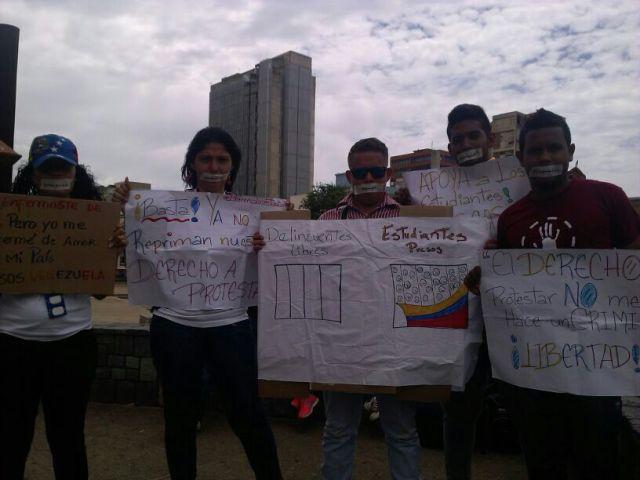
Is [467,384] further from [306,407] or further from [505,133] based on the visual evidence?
[505,133]

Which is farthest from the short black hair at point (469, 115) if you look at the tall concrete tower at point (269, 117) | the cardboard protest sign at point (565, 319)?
the tall concrete tower at point (269, 117)

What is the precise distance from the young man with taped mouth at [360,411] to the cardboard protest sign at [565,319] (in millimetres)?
530

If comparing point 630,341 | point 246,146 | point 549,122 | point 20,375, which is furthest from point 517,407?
point 246,146

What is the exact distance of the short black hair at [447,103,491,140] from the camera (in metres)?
2.93

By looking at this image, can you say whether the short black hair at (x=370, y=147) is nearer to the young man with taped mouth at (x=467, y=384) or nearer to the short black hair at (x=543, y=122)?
the young man with taped mouth at (x=467, y=384)

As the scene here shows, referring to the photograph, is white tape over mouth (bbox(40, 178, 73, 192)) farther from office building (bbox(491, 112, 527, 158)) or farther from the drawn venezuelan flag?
office building (bbox(491, 112, 527, 158))

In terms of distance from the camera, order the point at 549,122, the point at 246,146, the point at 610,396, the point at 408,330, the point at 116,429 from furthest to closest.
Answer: the point at 246,146, the point at 116,429, the point at 408,330, the point at 549,122, the point at 610,396

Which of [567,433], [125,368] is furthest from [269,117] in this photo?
[567,433]

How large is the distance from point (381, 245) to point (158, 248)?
122 centimetres

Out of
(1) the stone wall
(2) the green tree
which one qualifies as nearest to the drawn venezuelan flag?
(1) the stone wall

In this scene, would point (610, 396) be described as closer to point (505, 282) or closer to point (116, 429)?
point (505, 282)

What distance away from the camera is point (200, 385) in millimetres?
2750

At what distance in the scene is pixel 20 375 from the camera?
248cm

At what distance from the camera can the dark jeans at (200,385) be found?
2.68 m
